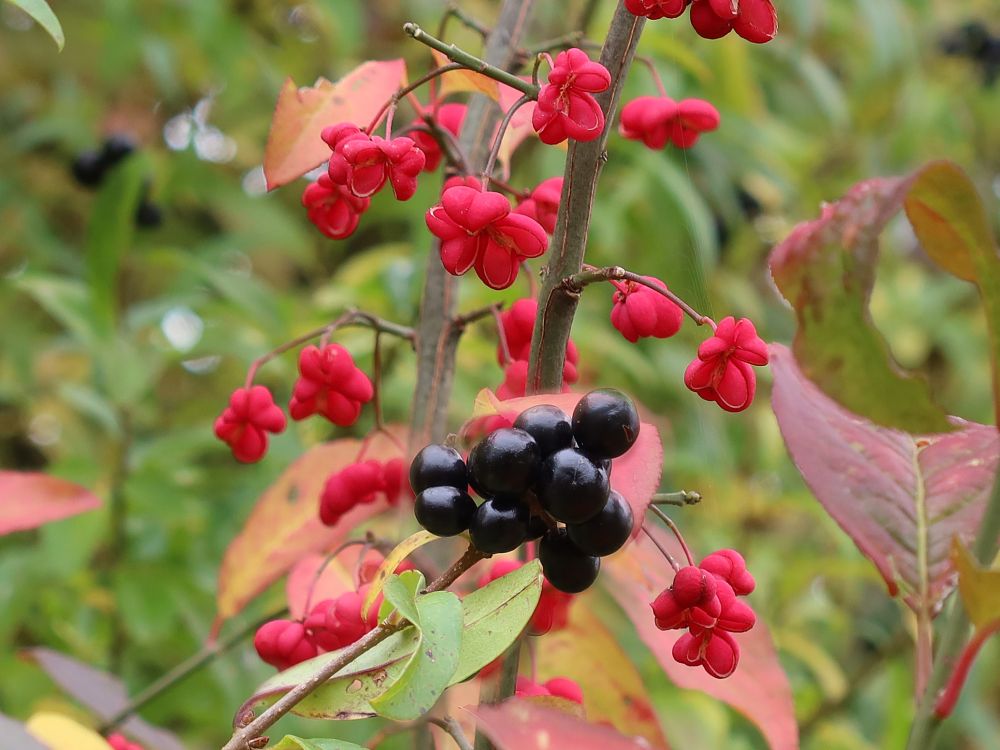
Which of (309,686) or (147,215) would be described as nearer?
(309,686)

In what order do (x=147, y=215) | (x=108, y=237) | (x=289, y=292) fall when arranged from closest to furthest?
(x=108, y=237)
(x=147, y=215)
(x=289, y=292)

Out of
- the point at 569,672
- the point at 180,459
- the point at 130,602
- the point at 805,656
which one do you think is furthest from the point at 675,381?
the point at 569,672

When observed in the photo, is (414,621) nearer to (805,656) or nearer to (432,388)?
(432,388)

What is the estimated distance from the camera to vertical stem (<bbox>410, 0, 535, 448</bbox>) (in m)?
0.81

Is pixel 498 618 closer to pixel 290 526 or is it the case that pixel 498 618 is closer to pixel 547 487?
→ pixel 547 487

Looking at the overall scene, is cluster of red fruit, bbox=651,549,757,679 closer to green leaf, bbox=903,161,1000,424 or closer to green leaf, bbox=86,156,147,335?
green leaf, bbox=903,161,1000,424

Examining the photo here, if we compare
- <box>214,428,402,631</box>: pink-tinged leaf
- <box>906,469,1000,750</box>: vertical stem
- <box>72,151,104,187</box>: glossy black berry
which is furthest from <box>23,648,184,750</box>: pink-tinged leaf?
<box>72,151,104,187</box>: glossy black berry

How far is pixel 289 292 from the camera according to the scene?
2473mm

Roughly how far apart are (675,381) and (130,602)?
91 cm

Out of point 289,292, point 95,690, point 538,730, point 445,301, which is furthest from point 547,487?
point 289,292

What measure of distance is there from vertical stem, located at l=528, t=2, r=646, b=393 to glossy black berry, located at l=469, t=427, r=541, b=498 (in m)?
0.07

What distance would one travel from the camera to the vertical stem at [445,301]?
0.81m

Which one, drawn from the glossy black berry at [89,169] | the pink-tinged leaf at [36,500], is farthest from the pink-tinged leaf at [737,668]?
the glossy black berry at [89,169]

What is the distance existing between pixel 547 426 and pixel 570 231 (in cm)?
10
